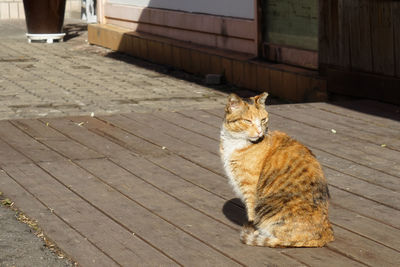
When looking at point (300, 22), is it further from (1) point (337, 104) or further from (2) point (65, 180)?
(2) point (65, 180)

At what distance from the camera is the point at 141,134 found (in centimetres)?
745

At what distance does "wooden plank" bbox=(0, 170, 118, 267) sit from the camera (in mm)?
4270

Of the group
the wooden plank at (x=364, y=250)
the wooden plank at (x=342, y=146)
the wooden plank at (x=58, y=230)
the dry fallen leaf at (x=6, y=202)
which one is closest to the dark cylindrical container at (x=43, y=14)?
the wooden plank at (x=342, y=146)

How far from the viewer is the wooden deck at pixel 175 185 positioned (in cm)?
439

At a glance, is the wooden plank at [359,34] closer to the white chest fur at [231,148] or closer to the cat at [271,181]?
the cat at [271,181]

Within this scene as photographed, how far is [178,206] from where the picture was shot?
5.25 metres

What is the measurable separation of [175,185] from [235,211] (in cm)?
73

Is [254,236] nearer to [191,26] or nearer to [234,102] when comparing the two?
[234,102]

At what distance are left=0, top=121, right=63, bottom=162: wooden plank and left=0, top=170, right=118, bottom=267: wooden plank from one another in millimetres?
781

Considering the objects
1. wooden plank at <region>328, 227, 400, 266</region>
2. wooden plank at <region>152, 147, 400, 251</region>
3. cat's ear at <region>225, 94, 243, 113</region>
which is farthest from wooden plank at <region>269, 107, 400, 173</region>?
cat's ear at <region>225, 94, 243, 113</region>

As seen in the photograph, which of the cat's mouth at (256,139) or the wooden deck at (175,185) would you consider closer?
the wooden deck at (175,185)

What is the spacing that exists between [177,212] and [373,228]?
121 centimetres

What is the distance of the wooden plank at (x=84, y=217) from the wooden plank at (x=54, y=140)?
37cm

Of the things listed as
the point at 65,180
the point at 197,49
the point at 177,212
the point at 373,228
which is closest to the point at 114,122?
the point at 65,180
